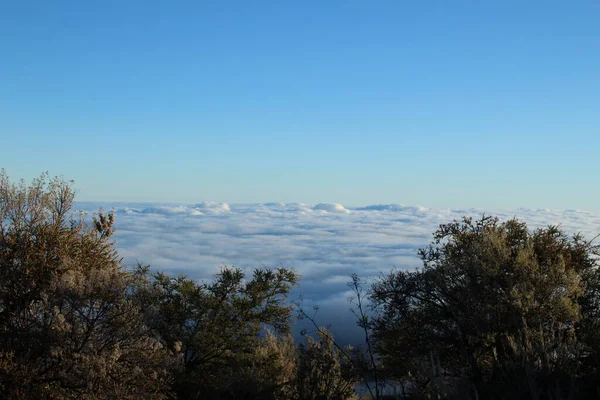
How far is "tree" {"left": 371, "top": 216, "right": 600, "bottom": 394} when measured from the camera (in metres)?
17.8

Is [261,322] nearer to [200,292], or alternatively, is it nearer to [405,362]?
[200,292]

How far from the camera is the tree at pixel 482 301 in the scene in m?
17.8

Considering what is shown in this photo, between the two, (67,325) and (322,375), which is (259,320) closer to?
(322,375)

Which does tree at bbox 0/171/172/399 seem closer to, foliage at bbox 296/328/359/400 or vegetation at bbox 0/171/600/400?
vegetation at bbox 0/171/600/400

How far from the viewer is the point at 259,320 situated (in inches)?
862

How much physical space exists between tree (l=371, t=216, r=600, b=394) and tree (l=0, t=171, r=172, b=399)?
8334 millimetres

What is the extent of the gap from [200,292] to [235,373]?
346 cm

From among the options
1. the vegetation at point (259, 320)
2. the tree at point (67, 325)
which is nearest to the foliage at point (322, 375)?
the vegetation at point (259, 320)

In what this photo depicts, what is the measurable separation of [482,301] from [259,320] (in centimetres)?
842

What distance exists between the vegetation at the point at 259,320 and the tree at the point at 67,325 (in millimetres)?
37

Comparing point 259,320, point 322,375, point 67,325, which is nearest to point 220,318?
point 259,320

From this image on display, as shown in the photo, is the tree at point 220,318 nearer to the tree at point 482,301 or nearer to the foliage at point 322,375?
the foliage at point 322,375

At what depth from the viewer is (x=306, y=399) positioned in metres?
21.3

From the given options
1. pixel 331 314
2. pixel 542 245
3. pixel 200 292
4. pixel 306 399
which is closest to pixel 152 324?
pixel 200 292
